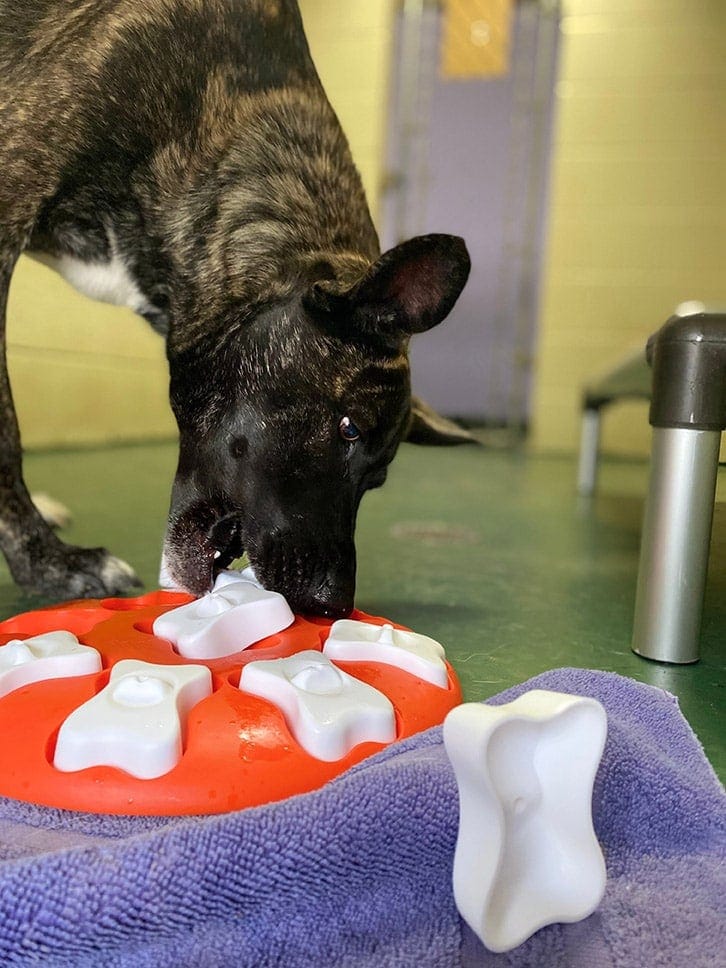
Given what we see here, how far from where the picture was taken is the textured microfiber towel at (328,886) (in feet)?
1.89

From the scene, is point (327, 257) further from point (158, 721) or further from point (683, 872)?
point (683, 872)

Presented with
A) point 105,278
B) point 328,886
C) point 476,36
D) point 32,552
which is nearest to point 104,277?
point 105,278

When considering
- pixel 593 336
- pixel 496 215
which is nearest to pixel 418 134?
pixel 496 215

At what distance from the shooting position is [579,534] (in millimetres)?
2818

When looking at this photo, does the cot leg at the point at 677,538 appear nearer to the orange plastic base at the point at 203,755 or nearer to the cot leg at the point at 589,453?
the orange plastic base at the point at 203,755

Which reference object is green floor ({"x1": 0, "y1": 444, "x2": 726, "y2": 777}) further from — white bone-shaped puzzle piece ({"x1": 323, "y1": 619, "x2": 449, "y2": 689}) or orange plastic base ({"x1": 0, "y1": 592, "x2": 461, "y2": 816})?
orange plastic base ({"x1": 0, "y1": 592, "x2": 461, "y2": 816})

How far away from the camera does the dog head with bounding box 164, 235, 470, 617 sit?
128 centimetres

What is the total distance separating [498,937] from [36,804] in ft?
1.39

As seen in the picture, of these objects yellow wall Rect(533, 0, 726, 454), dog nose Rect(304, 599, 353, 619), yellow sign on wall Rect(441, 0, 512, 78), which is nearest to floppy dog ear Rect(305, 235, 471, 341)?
dog nose Rect(304, 599, 353, 619)

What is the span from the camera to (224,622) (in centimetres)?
107

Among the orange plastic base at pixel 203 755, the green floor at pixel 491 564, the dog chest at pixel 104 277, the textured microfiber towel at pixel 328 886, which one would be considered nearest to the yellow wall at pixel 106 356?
the green floor at pixel 491 564

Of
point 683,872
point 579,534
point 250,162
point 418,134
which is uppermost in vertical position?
point 418,134

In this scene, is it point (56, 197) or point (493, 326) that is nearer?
point (56, 197)

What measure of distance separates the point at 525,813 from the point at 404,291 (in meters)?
0.86
